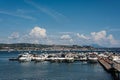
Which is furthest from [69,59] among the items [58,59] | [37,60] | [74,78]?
[74,78]

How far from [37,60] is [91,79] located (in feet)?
248

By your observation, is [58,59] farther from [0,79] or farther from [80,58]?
[0,79]

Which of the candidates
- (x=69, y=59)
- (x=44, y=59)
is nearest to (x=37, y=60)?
(x=44, y=59)

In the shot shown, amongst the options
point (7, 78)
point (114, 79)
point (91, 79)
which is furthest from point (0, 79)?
point (114, 79)

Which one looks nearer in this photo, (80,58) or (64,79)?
(64,79)

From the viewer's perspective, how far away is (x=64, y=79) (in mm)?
71562

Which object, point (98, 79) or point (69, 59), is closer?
point (98, 79)

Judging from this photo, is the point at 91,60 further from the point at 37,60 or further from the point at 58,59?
the point at 37,60

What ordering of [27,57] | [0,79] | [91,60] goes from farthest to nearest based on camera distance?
[27,57]
[91,60]
[0,79]

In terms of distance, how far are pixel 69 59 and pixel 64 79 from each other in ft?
229

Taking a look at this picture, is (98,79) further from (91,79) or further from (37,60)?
(37,60)

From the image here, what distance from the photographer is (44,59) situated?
148 metres

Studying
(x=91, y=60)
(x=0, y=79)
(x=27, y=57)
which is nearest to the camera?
(x=0, y=79)

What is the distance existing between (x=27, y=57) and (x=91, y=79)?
262 feet
